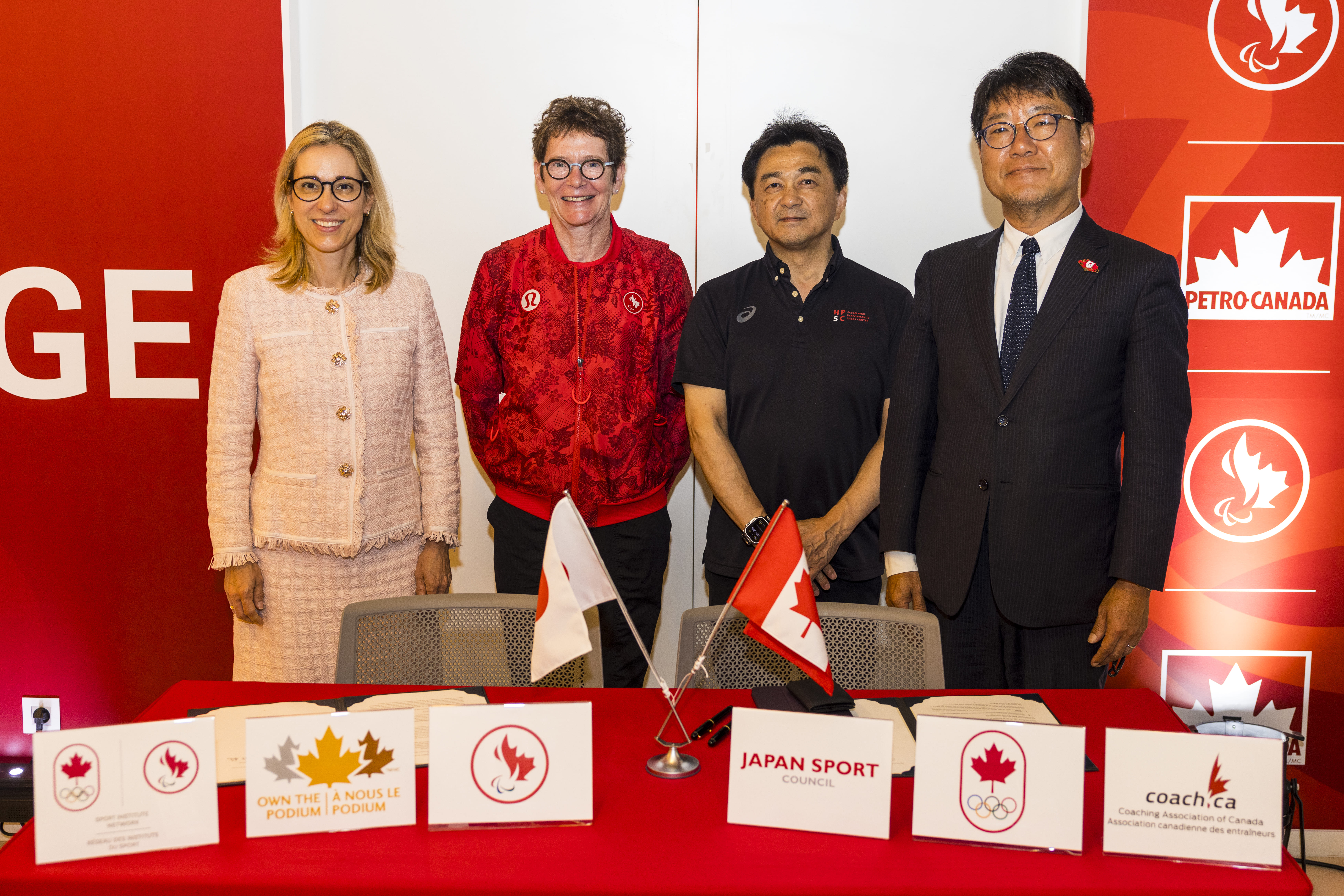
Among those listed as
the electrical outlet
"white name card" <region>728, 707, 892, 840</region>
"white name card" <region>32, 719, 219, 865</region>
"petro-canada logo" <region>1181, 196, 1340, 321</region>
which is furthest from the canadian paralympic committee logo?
the electrical outlet

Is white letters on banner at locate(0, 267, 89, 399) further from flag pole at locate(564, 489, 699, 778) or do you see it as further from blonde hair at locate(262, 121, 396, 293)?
flag pole at locate(564, 489, 699, 778)

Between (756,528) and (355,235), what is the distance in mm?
1263

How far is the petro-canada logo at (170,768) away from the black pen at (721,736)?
2.42ft

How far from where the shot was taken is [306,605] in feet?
7.80

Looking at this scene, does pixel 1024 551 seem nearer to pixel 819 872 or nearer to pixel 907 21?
pixel 819 872

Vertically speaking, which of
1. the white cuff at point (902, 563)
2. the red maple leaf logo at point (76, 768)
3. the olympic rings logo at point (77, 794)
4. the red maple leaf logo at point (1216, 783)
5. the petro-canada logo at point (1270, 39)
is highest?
the petro-canada logo at point (1270, 39)

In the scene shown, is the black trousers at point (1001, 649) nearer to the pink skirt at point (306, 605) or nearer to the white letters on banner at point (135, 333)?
the pink skirt at point (306, 605)

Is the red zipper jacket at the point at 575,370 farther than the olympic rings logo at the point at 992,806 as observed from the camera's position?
Yes

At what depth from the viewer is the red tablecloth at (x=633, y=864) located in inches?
46.1

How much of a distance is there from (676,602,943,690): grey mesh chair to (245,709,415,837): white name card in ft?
2.28

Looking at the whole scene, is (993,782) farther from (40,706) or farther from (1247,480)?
(40,706)

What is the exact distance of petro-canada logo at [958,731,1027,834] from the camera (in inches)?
49.1

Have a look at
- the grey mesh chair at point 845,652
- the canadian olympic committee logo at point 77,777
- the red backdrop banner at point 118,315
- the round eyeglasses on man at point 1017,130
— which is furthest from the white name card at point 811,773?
the red backdrop banner at point 118,315

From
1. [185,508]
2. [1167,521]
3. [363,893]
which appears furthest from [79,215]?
[1167,521]
